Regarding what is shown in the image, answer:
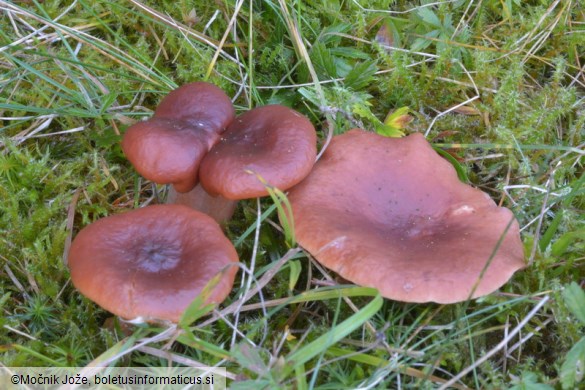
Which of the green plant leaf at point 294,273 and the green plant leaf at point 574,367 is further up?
the green plant leaf at point 294,273

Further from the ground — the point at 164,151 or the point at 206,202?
the point at 164,151

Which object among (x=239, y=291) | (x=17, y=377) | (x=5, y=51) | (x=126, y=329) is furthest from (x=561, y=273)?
(x=5, y=51)

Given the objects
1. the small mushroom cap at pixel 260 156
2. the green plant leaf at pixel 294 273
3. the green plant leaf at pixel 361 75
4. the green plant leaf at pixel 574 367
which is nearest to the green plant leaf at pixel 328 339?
the green plant leaf at pixel 294 273

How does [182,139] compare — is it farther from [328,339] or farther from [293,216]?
[328,339]

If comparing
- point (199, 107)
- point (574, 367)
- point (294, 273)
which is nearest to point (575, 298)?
point (574, 367)

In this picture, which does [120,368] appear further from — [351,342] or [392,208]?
[392,208]

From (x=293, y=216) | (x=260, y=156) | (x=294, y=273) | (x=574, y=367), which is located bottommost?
(x=574, y=367)

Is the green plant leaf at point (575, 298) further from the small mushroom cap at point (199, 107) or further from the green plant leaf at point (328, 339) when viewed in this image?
the small mushroom cap at point (199, 107)
